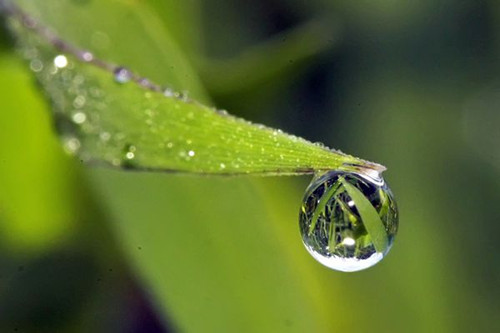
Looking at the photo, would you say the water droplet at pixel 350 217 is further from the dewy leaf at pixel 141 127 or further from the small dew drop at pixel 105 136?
the small dew drop at pixel 105 136

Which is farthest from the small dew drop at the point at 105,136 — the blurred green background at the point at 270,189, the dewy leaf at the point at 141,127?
the blurred green background at the point at 270,189

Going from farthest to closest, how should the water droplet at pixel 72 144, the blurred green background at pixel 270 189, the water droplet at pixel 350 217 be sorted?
the blurred green background at pixel 270 189, the water droplet at pixel 350 217, the water droplet at pixel 72 144

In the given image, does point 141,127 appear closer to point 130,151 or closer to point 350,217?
point 130,151

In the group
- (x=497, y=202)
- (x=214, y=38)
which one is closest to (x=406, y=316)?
(x=497, y=202)

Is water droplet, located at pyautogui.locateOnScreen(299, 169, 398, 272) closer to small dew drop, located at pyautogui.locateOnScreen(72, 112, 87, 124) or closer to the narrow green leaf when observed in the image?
the narrow green leaf

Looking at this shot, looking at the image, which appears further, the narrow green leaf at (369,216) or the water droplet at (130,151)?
the narrow green leaf at (369,216)

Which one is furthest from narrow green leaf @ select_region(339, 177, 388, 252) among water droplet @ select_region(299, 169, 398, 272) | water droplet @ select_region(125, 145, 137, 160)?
water droplet @ select_region(125, 145, 137, 160)
